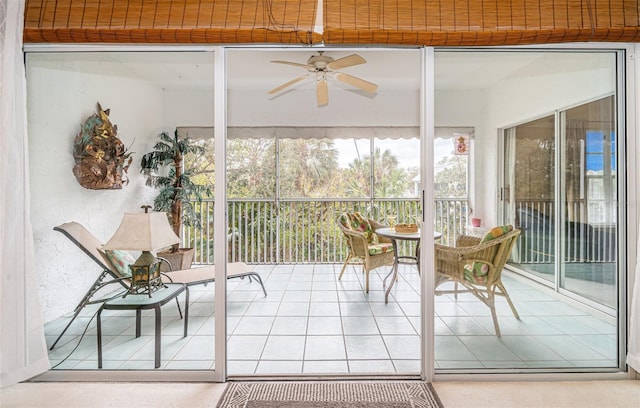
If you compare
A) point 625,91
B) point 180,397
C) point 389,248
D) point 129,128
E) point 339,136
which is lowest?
point 180,397

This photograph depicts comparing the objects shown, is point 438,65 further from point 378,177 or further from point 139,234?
point 378,177

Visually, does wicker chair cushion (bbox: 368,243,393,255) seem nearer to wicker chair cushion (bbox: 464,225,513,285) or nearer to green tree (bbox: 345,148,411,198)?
green tree (bbox: 345,148,411,198)

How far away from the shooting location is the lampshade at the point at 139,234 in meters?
2.14

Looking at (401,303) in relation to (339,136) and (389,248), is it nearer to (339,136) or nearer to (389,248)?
(389,248)

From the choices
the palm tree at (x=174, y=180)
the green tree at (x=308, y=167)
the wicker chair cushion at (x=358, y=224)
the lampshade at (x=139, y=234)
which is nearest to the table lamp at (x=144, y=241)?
the lampshade at (x=139, y=234)

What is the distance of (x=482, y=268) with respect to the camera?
2299mm

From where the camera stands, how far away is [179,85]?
237 cm

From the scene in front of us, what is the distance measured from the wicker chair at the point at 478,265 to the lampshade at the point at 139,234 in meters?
1.77

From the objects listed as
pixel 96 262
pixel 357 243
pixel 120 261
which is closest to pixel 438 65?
pixel 357 243

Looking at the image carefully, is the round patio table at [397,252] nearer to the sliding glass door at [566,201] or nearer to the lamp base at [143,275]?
the sliding glass door at [566,201]

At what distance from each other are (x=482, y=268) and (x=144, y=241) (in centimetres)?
219

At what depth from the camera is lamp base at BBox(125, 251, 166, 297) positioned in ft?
7.32

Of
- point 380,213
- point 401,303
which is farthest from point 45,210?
point 380,213

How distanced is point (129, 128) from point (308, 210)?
11.1ft
